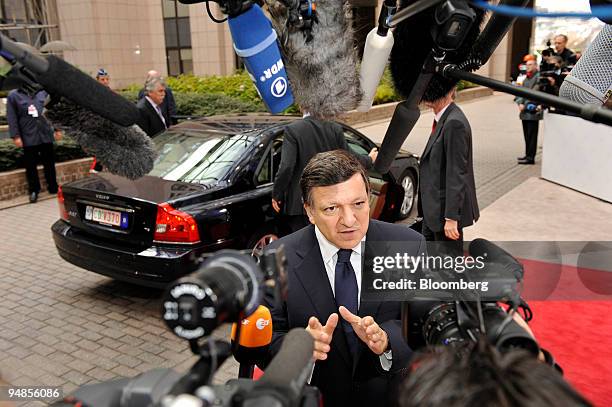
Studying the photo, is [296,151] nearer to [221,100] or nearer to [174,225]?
[174,225]

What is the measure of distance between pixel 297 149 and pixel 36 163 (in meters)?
6.36

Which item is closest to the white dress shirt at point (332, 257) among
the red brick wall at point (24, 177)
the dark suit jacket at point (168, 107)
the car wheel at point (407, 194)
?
the car wheel at point (407, 194)

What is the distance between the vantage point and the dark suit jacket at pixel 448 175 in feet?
14.9

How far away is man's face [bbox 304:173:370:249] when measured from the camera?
2285 mm

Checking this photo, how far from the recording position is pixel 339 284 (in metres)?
2.30

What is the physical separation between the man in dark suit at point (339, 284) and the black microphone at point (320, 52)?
68cm

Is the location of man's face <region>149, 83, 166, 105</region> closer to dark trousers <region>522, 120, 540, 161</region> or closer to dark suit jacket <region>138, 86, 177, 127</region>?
dark suit jacket <region>138, 86, 177, 127</region>

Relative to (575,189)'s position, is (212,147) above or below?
above

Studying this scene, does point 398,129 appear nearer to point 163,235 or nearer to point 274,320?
point 274,320

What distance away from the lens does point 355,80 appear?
165cm

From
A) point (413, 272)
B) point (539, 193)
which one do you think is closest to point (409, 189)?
point (539, 193)

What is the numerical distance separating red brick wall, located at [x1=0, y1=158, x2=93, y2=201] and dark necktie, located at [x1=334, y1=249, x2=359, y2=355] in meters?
8.87

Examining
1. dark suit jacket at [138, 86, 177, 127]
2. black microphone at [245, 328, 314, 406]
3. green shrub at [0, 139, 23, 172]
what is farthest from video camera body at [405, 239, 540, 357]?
green shrub at [0, 139, 23, 172]

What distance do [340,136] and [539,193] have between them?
5.73 meters
